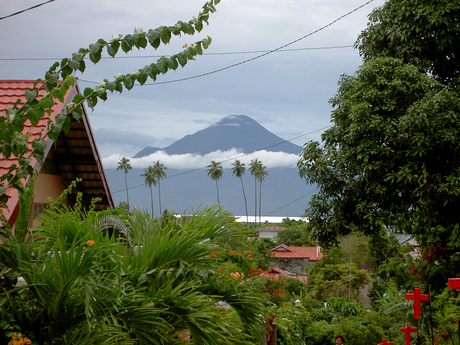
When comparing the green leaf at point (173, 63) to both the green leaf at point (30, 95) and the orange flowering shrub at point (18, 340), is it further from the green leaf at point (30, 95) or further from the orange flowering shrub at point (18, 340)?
the orange flowering shrub at point (18, 340)

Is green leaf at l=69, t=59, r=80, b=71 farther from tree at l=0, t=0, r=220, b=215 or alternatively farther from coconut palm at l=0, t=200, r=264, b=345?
coconut palm at l=0, t=200, r=264, b=345

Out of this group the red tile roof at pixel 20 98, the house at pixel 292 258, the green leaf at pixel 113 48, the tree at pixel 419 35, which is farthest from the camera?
the house at pixel 292 258

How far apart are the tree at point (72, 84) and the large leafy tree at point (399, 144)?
634 cm

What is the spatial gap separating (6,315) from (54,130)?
114 centimetres

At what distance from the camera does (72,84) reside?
2.48m

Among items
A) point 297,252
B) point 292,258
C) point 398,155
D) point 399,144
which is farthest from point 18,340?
point 297,252

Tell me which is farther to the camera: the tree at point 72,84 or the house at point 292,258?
the house at point 292,258

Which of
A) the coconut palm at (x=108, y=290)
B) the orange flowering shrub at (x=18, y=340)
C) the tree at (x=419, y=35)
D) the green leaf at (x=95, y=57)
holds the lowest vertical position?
the orange flowering shrub at (x=18, y=340)

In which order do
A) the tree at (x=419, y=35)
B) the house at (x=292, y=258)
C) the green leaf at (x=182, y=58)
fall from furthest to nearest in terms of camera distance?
the house at (x=292, y=258)
the tree at (x=419, y=35)
the green leaf at (x=182, y=58)

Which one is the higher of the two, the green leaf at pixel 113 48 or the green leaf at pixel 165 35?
the green leaf at pixel 165 35

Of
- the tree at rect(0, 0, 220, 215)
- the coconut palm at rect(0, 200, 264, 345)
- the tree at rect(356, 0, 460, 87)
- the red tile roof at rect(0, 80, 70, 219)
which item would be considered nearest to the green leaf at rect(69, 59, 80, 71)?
the tree at rect(0, 0, 220, 215)

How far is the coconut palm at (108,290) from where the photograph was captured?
2.40 m

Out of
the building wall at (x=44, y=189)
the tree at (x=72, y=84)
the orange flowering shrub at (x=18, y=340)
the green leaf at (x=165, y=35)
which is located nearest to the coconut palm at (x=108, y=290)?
the orange flowering shrub at (x=18, y=340)

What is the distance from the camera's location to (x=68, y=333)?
7.97ft
